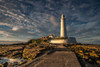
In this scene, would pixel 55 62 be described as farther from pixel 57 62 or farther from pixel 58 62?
pixel 58 62

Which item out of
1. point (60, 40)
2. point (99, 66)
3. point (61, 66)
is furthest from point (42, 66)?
point (60, 40)

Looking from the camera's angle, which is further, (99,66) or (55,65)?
(99,66)

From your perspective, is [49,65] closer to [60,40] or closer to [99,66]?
[99,66]

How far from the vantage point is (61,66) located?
1381cm

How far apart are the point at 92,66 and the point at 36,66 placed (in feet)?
43.5

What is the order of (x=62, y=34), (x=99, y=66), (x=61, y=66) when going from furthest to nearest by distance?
(x=62, y=34)
(x=99, y=66)
(x=61, y=66)

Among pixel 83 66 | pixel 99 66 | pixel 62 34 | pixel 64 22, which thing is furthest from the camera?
pixel 64 22

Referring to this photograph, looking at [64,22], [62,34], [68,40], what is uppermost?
[64,22]

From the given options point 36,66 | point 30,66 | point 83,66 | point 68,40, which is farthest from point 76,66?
point 68,40

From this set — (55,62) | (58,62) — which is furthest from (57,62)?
(55,62)

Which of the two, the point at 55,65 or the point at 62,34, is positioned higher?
the point at 62,34

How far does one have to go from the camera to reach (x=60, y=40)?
233 ft

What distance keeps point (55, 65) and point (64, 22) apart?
7884 centimetres

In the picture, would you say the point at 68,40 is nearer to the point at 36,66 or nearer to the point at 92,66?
the point at 92,66
